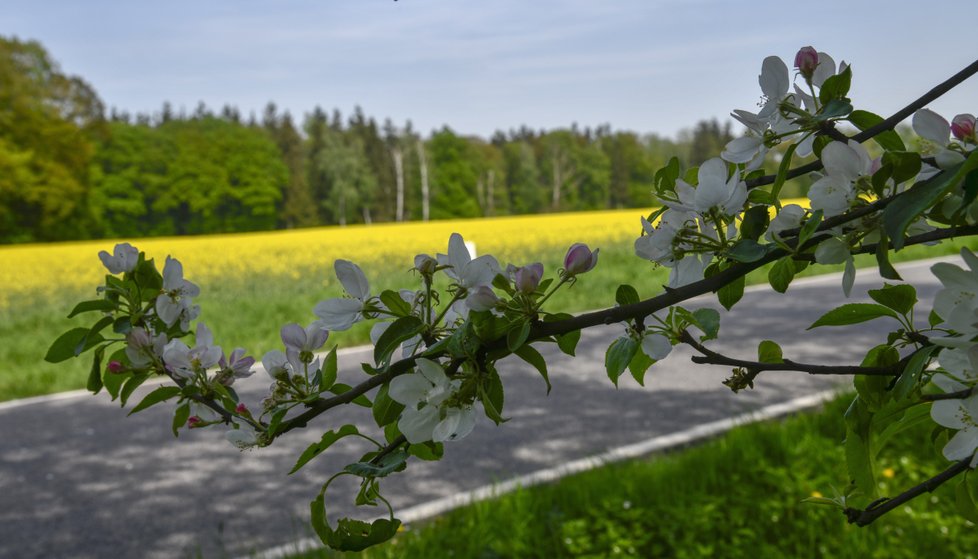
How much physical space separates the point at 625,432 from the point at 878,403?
162 inches

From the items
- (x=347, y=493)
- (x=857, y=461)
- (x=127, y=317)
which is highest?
(x=127, y=317)

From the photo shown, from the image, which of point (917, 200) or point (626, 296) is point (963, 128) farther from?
point (626, 296)

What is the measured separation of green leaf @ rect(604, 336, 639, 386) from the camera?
779 mm

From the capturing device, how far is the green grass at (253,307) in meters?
7.11

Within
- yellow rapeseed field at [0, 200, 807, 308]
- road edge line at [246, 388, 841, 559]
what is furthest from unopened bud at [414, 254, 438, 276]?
yellow rapeseed field at [0, 200, 807, 308]

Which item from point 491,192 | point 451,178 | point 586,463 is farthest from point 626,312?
point 491,192

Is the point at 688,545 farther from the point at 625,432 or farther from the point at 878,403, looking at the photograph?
the point at 878,403

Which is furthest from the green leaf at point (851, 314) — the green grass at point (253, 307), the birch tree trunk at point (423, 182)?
the birch tree trunk at point (423, 182)

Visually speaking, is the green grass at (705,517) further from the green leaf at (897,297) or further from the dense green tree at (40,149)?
the dense green tree at (40,149)

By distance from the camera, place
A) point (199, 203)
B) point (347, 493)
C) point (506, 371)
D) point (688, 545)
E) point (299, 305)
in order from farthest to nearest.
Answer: point (199, 203) < point (299, 305) < point (506, 371) < point (347, 493) < point (688, 545)

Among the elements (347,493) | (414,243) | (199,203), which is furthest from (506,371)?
(199,203)

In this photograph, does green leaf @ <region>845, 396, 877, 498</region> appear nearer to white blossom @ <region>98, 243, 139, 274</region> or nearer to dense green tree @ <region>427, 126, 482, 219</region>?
white blossom @ <region>98, 243, 139, 274</region>

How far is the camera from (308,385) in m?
0.92

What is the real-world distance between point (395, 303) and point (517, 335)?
0.14 meters
